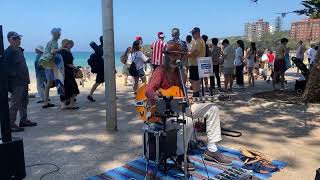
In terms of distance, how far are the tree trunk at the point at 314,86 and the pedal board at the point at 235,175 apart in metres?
4.91

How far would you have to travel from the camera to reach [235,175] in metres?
4.57

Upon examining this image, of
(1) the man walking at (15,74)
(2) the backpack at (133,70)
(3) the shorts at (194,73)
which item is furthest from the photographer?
(2) the backpack at (133,70)

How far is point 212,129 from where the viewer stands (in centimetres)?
504

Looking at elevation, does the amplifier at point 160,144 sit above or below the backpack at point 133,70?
below

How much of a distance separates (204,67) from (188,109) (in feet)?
17.2

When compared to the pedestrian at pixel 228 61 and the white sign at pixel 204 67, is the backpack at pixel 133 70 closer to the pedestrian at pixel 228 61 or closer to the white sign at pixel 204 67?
the white sign at pixel 204 67

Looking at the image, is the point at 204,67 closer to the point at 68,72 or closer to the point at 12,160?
the point at 68,72

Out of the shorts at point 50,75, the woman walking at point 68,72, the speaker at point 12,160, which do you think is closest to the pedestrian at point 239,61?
the woman walking at point 68,72

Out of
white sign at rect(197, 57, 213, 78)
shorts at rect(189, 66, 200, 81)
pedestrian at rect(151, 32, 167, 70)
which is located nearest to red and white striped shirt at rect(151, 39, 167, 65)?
pedestrian at rect(151, 32, 167, 70)

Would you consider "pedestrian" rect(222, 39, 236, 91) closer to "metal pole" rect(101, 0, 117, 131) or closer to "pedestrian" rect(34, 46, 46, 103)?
"pedestrian" rect(34, 46, 46, 103)

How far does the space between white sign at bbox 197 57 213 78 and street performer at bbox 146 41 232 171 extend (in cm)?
473

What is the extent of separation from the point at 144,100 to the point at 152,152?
0.63 meters

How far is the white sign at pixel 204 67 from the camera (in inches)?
386

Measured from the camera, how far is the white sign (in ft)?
32.1
